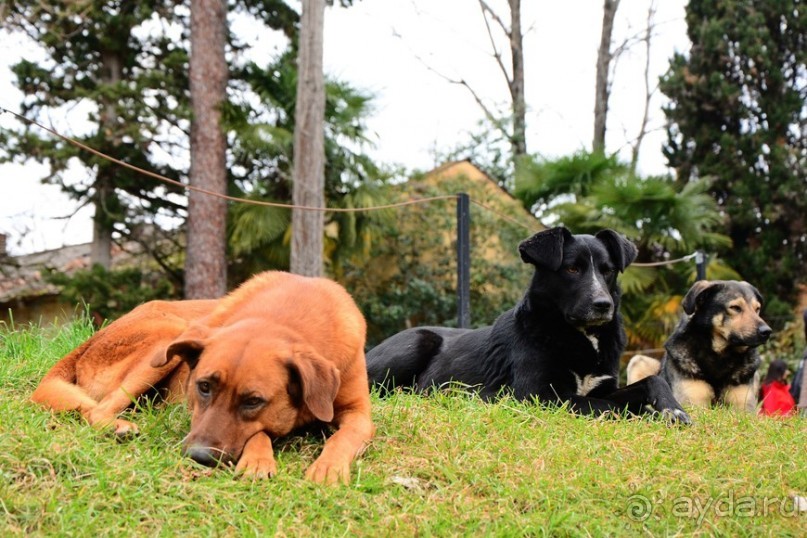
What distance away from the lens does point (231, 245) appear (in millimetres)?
14664

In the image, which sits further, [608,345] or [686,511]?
[608,345]

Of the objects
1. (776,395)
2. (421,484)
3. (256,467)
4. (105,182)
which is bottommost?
(776,395)

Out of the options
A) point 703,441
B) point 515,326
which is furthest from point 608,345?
point 703,441

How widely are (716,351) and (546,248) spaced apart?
2.15 metres

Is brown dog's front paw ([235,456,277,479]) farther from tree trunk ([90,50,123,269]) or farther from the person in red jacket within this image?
tree trunk ([90,50,123,269])

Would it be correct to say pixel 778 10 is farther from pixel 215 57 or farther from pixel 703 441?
pixel 703 441

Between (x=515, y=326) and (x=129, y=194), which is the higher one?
(x=129, y=194)

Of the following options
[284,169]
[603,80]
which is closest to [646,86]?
[603,80]

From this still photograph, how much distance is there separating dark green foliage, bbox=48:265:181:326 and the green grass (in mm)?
10121

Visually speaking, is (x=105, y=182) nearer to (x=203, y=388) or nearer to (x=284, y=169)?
(x=284, y=169)

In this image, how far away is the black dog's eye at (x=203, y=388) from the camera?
3.54 metres

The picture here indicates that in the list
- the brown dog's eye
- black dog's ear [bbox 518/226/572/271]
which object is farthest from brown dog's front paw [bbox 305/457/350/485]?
black dog's ear [bbox 518/226/572/271]

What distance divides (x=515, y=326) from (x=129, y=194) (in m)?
11.0

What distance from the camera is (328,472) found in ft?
11.5
